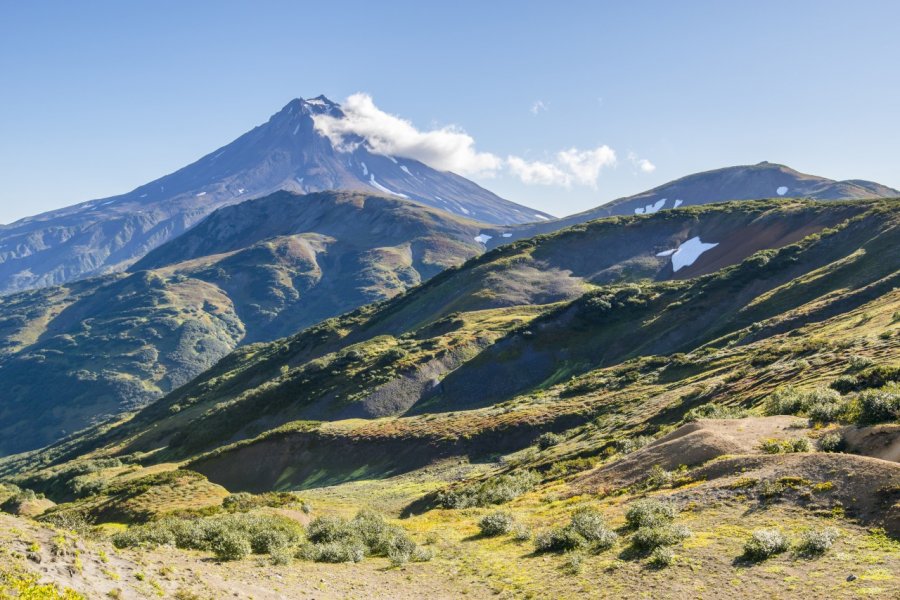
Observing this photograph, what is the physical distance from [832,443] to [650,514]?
275 inches

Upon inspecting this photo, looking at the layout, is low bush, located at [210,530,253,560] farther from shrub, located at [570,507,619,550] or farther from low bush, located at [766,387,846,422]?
low bush, located at [766,387,846,422]

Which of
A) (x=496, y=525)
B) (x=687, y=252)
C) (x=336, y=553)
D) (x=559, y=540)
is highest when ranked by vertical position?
(x=687, y=252)

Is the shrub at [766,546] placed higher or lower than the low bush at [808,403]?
lower

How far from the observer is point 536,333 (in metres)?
77.8

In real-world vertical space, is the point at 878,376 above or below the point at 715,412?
above

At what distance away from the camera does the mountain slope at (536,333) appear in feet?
218

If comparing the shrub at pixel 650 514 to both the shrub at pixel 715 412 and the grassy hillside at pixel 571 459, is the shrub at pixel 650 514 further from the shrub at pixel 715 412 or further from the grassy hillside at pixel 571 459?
the shrub at pixel 715 412

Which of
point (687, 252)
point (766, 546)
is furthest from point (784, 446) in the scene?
point (687, 252)

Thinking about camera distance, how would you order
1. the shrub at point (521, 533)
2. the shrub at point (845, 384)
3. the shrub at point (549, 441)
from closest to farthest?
the shrub at point (521, 533), the shrub at point (845, 384), the shrub at point (549, 441)

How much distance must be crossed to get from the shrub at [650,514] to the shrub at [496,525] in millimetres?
Answer: 4814

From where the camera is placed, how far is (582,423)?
45.6 m

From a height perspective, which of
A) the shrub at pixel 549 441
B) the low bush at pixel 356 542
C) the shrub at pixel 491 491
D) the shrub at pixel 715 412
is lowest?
the shrub at pixel 549 441

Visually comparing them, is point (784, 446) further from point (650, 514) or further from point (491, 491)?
point (491, 491)

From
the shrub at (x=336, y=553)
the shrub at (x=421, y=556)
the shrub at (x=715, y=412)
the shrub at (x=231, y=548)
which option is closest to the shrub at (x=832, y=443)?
the shrub at (x=715, y=412)
